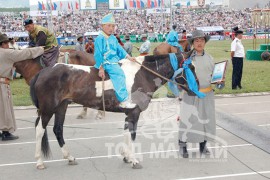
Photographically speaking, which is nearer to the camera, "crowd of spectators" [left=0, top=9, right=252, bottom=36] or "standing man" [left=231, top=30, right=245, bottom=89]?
"standing man" [left=231, top=30, right=245, bottom=89]

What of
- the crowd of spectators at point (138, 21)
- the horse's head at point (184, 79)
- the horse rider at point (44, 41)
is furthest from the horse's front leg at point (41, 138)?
the crowd of spectators at point (138, 21)

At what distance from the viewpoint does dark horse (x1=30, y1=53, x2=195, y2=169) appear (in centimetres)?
595

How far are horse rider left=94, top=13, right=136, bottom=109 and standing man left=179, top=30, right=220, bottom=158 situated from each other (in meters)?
0.96

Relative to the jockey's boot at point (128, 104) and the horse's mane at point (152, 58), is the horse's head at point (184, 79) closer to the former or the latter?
the horse's mane at point (152, 58)

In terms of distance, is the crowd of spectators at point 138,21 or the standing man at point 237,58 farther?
the crowd of spectators at point 138,21

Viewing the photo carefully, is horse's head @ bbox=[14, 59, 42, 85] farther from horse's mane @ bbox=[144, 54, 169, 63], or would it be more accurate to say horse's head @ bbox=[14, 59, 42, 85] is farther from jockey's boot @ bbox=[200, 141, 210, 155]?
jockey's boot @ bbox=[200, 141, 210, 155]

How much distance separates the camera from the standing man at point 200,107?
20.1ft

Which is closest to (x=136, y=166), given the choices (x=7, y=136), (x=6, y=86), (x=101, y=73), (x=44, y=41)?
(x=101, y=73)

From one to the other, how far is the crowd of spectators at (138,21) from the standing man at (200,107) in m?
50.3

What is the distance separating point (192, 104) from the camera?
6.25m

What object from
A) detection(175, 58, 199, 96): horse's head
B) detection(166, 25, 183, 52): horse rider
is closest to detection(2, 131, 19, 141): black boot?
detection(175, 58, 199, 96): horse's head

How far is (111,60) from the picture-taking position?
597cm

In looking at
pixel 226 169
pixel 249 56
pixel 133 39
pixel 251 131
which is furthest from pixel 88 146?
pixel 133 39

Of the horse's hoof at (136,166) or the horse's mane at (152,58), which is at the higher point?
the horse's mane at (152,58)
